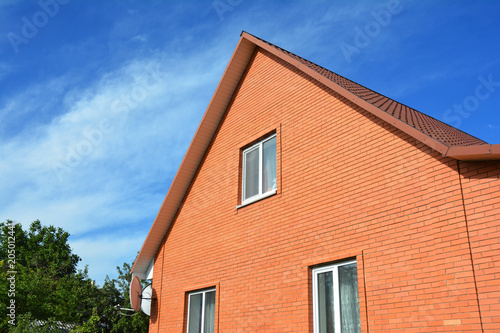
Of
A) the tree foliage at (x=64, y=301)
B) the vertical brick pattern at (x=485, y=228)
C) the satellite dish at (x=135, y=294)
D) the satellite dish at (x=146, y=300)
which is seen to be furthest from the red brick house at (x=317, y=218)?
the tree foliage at (x=64, y=301)

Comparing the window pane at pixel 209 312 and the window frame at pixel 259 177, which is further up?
the window frame at pixel 259 177

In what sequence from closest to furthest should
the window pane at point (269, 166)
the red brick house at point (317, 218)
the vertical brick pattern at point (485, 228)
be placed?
the vertical brick pattern at point (485, 228)
the red brick house at point (317, 218)
the window pane at point (269, 166)

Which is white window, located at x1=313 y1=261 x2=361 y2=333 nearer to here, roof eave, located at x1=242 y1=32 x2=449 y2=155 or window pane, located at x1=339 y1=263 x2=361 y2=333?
window pane, located at x1=339 y1=263 x2=361 y2=333

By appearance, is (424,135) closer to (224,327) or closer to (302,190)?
(302,190)

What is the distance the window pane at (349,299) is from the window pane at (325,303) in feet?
0.75

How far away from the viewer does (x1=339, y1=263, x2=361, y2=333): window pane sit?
7.12 meters

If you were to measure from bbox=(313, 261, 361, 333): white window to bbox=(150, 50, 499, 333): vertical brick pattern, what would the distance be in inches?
6.7

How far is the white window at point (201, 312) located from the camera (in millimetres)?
10378

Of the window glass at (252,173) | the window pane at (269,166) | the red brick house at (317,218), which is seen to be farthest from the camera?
the window glass at (252,173)

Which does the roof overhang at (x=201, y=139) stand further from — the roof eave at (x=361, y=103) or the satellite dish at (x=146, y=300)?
the satellite dish at (x=146, y=300)

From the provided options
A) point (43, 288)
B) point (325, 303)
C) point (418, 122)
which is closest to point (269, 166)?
point (418, 122)

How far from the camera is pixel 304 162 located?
354 inches

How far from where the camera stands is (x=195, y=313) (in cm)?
1091

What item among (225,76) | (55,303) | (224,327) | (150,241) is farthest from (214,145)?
(55,303)
